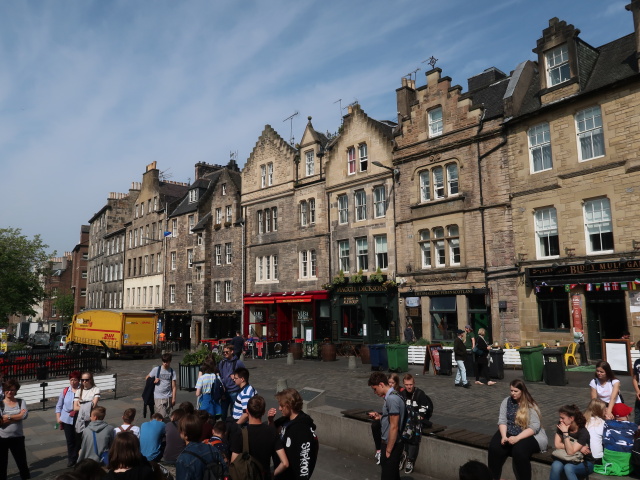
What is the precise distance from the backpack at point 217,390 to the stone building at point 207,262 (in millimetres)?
27174

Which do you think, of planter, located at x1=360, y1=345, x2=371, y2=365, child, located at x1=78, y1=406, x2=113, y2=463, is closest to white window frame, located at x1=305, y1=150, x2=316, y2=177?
planter, located at x1=360, y1=345, x2=371, y2=365

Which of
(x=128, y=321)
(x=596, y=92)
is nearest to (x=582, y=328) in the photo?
(x=596, y=92)

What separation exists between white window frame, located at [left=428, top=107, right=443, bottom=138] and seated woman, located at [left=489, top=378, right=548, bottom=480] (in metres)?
20.5

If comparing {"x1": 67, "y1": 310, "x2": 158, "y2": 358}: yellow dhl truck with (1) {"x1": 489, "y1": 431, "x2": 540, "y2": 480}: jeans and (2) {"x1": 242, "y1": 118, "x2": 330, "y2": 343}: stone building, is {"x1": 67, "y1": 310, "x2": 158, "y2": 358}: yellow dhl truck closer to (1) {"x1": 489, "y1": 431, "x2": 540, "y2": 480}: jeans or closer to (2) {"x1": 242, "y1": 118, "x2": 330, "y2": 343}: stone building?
(2) {"x1": 242, "y1": 118, "x2": 330, "y2": 343}: stone building

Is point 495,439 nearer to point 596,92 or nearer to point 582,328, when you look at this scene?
point 582,328

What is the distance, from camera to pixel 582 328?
19547 mm

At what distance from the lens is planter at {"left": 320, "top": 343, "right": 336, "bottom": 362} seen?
2506 cm

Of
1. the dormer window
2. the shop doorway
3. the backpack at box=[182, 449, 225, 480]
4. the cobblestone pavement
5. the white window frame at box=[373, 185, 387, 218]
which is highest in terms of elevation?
the dormer window

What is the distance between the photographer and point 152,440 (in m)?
6.79

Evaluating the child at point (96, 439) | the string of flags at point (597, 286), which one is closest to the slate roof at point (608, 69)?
the string of flags at point (597, 286)

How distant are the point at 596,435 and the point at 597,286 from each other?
1414cm

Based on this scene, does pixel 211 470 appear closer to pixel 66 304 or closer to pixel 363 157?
pixel 363 157

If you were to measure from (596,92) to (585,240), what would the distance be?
5.80 meters

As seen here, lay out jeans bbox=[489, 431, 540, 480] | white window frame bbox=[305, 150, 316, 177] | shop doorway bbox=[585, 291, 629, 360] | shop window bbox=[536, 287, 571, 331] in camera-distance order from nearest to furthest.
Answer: jeans bbox=[489, 431, 540, 480], shop doorway bbox=[585, 291, 629, 360], shop window bbox=[536, 287, 571, 331], white window frame bbox=[305, 150, 316, 177]
